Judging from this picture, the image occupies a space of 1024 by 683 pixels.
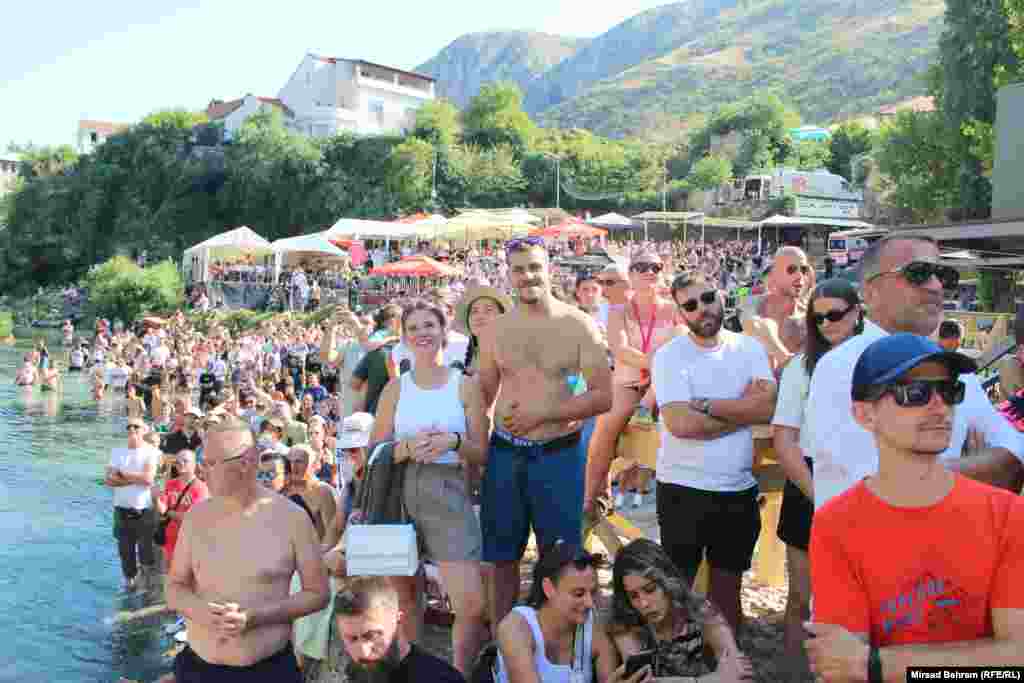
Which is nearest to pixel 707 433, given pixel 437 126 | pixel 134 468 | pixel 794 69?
pixel 134 468

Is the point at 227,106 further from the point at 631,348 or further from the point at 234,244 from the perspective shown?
the point at 631,348

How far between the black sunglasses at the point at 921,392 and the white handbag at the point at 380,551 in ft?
7.13

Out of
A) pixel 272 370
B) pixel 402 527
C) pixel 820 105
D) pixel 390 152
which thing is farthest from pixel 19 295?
pixel 820 105

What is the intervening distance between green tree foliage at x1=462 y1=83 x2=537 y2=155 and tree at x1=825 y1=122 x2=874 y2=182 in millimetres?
18565

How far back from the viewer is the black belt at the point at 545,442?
13.4 feet

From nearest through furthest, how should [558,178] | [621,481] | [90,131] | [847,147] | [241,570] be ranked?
1. [241,570]
2. [621,481]
3. [558,178]
4. [847,147]
5. [90,131]

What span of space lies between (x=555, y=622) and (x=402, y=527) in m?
0.70

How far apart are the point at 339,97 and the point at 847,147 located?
39.5m

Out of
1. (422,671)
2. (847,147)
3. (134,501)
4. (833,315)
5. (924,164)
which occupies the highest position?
(847,147)

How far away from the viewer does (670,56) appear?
195m

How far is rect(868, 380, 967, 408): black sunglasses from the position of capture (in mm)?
1867

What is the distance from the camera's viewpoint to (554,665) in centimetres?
338

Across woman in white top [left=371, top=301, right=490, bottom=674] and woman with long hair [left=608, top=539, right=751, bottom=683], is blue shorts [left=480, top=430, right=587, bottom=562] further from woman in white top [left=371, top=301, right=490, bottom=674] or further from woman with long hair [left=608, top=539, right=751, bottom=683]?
woman with long hair [left=608, top=539, right=751, bottom=683]

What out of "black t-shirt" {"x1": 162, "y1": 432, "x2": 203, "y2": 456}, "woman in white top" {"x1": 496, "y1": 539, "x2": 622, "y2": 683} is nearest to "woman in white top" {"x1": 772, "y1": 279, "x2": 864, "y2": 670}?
"woman in white top" {"x1": 496, "y1": 539, "x2": 622, "y2": 683}
